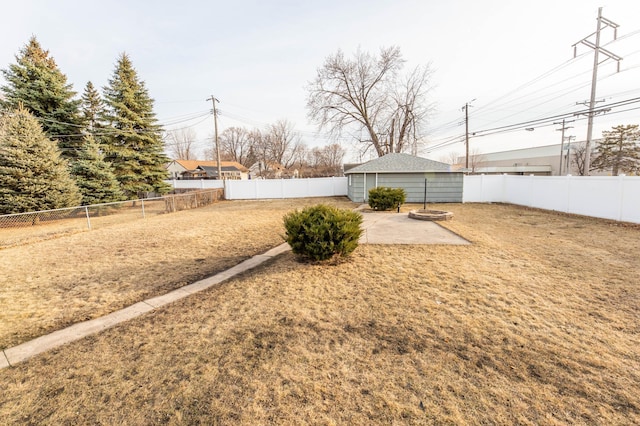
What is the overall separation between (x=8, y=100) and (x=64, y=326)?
18.5 m

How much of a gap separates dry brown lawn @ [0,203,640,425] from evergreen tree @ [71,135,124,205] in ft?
49.3

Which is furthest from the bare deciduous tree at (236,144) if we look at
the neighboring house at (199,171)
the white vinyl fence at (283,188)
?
the white vinyl fence at (283,188)

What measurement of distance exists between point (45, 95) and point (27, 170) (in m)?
6.55

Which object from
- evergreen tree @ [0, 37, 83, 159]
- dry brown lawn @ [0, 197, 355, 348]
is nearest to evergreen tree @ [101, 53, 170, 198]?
evergreen tree @ [0, 37, 83, 159]

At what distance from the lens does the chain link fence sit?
338 inches

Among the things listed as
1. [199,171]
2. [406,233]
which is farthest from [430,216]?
[199,171]

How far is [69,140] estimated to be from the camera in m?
15.7

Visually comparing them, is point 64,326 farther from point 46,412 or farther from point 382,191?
point 382,191

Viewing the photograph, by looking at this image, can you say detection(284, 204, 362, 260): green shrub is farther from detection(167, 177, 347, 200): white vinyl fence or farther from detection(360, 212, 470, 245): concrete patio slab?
detection(167, 177, 347, 200): white vinyl fence

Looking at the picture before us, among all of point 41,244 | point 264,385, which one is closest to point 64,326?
point 264,385

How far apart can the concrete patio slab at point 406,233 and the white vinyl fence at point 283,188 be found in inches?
472

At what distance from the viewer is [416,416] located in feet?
5.86

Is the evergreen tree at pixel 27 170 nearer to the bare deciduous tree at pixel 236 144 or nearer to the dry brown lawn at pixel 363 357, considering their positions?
the dry brown lawn at pixel 363 357

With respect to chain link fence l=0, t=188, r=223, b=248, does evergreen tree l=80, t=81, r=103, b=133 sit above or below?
above
